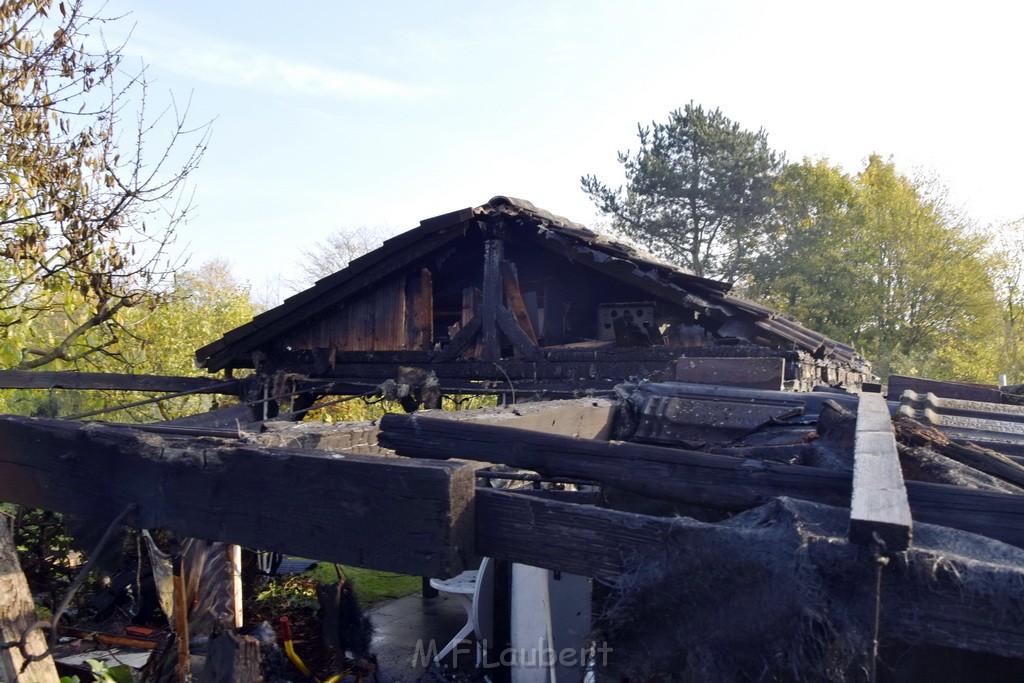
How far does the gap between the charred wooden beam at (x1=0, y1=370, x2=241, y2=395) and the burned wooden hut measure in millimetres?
632

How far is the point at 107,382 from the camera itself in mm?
7172

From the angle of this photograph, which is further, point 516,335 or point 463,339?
point 463,339

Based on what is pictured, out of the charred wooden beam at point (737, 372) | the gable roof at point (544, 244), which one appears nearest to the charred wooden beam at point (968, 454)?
the charred wooden beam at point (737, 372)

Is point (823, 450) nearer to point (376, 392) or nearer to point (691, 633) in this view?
point (691, 633)

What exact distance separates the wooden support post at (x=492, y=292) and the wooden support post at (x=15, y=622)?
525 centimetres

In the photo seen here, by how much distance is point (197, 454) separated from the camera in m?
1.80

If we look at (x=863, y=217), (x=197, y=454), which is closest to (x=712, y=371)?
(x=197, y=454)

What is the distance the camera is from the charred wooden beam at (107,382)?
20.7 ft

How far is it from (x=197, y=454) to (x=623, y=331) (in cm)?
545

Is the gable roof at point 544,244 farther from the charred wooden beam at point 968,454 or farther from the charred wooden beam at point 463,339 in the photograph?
the charred wooden beam at point 968,454

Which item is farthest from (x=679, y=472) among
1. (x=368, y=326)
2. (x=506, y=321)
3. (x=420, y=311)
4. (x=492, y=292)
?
(x=368, y=326)

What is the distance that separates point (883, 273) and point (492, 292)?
28462 millimetres

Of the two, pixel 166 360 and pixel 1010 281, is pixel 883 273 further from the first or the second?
pixel 166 360

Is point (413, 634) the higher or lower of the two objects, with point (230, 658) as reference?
lower
